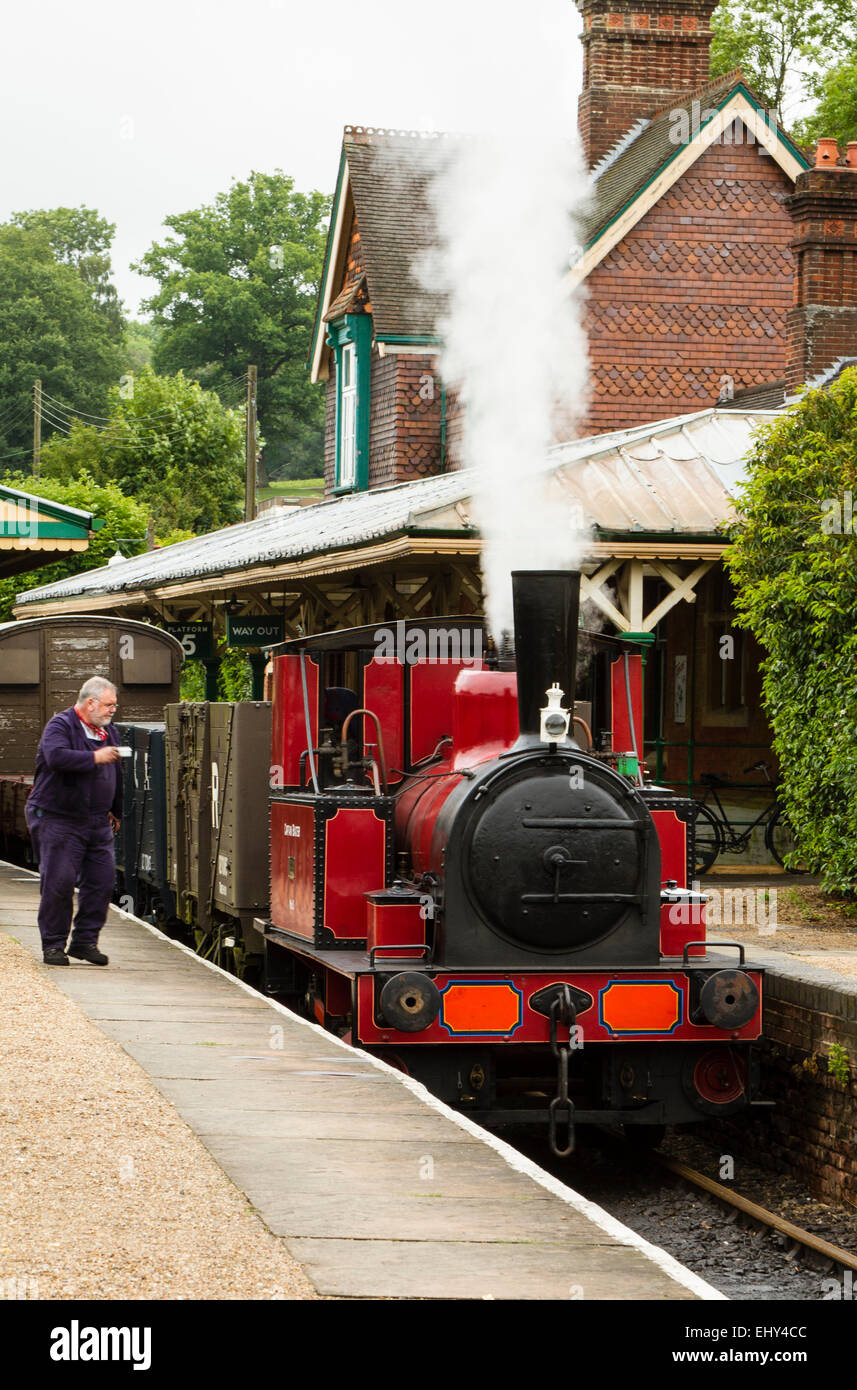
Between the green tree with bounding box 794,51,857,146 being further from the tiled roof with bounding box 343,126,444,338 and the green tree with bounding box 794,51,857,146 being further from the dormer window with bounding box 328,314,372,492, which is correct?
the dormer window with bounding box 328,314,372,492

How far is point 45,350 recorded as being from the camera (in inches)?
3290

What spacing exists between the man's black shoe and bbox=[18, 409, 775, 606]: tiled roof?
4.32m

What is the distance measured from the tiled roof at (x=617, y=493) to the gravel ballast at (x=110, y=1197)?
6.93 metres

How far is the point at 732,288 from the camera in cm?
2188

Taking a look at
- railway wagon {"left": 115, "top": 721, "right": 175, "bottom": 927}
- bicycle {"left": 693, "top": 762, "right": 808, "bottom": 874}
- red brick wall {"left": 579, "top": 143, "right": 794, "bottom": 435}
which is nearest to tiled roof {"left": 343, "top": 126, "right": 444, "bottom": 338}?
red brick wall {"left": 579, "top": 143, "right": 794, "bottom": 435}

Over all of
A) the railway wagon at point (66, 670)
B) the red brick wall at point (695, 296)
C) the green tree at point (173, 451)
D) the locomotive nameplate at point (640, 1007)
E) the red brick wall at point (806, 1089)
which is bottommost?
the red brick wall at point (806, 1089)

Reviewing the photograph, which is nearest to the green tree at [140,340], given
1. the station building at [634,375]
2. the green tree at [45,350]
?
the green tree at [45,350]

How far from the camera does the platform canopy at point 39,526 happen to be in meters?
14.8

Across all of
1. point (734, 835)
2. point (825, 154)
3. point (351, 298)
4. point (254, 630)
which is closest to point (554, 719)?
point (734, 835)

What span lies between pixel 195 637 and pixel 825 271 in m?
11.7

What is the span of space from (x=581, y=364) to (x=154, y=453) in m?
39.8

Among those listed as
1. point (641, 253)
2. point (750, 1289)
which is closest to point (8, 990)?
point (750, 1289)

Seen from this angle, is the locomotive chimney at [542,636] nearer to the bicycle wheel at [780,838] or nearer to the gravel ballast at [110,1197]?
the gravel ballast at [110,1197]

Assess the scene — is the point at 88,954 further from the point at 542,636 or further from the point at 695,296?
the point at 695,296
